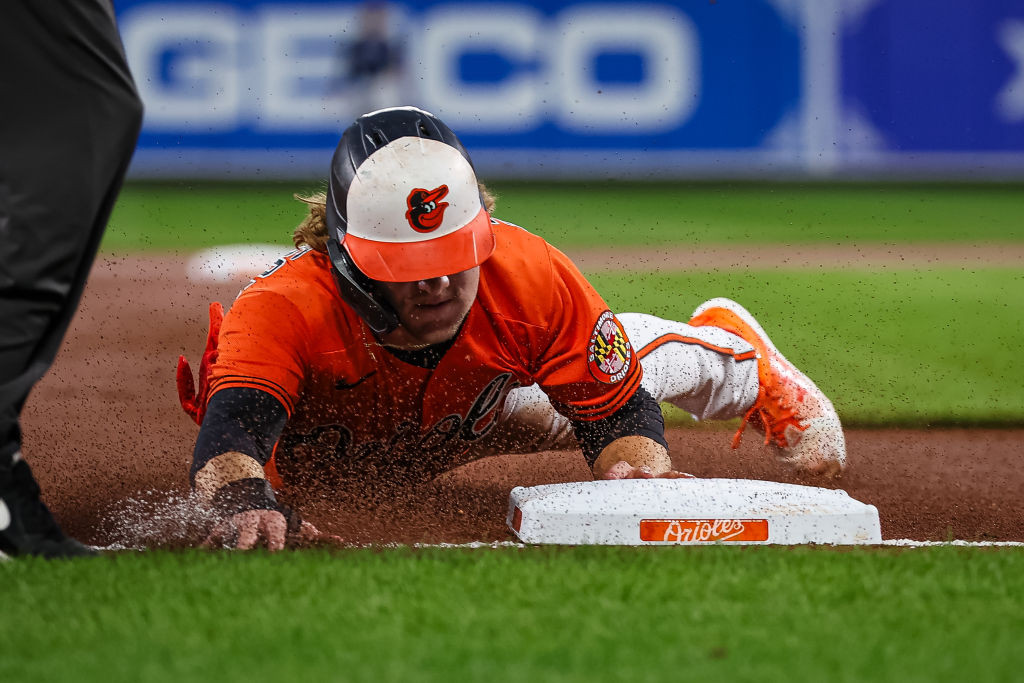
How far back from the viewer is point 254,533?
2.32m

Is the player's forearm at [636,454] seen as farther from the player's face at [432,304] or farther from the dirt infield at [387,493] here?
the player's face at [432,304]

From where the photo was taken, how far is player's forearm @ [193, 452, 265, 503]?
248 cm

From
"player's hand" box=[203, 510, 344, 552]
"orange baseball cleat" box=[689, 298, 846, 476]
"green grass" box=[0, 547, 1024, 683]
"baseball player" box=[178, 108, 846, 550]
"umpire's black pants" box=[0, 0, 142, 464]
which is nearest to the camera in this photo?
"green grass" box=[0, 547, 1024, 683]

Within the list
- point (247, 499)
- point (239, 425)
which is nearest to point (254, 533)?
point (247, 499)

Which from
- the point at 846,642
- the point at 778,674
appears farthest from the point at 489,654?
the point at 846,642

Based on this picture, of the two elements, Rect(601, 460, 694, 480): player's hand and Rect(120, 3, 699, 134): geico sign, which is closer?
Rect(601, 460, 694, 480): player's hand

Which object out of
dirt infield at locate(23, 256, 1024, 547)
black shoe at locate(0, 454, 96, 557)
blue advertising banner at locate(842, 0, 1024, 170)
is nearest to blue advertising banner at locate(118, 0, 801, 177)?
blue advertising banner at locate(842, 0, 1024, 170)

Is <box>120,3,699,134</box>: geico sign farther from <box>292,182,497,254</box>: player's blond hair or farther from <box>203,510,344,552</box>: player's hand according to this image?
<box>203,510,344,552</box>: player's hand

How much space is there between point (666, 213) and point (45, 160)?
1079 centimetres

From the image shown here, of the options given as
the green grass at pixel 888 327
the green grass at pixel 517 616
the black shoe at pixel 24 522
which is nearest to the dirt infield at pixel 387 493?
the black shoe at pixel 24 522

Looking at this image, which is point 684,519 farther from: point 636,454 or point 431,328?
point 431,328

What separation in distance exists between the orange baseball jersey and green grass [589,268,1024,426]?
213 cm

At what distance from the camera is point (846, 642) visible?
1.72 metres

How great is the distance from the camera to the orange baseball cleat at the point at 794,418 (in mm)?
3723
